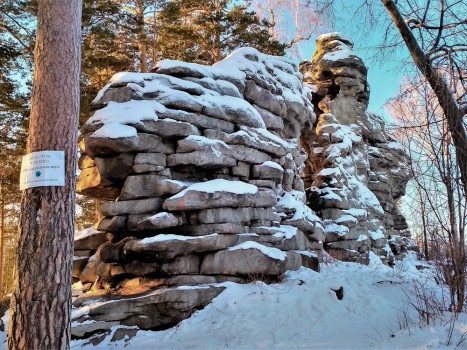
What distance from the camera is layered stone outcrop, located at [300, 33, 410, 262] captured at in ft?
46.8

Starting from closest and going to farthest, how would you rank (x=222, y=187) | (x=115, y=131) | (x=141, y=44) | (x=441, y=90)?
(x=441, y=90)
(x=115, y=131)
(x=222, y=187)
(x=141, y=44)

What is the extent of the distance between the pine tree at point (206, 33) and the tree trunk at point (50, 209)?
11.0 metres

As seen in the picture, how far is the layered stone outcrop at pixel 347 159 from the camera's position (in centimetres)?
1427

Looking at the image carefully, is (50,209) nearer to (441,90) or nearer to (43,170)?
(43,170)

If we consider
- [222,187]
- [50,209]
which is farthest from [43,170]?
[222,187]

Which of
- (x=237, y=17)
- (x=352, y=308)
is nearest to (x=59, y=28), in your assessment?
(x=352, y=308)

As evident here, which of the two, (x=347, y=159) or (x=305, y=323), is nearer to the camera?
(x=305, y=323)

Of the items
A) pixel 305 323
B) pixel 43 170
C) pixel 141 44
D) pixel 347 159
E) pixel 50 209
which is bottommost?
pixel 305 323

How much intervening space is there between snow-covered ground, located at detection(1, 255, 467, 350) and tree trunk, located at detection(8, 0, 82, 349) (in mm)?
2216

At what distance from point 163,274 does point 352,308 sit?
3421mm

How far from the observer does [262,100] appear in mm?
9930

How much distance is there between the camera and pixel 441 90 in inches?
209

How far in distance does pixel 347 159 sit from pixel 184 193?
35.6ft

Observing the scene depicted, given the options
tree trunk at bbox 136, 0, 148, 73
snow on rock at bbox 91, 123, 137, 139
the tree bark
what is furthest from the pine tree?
the tree bark
